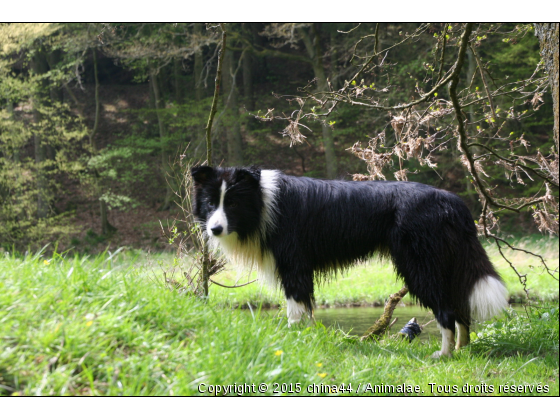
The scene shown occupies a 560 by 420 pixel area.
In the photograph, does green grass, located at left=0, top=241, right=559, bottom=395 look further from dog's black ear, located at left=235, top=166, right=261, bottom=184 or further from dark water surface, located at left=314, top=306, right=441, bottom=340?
dark water surface, located at left=314, top=306, right=441, bottom=340

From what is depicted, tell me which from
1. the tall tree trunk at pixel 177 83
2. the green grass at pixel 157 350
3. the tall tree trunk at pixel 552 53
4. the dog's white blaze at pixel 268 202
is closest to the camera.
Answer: the green grass at pixel 157 350

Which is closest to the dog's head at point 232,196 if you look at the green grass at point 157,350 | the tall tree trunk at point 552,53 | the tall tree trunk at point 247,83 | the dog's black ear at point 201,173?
the dog's black ear at point 201,173

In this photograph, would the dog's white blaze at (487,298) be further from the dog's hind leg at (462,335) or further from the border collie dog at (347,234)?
the dog's hind leg at (462,335)

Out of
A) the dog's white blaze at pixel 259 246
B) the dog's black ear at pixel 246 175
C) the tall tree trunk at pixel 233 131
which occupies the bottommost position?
the dog's white blaze at pixel 259 246

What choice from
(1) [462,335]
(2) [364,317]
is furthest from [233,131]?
(1) [462,335]

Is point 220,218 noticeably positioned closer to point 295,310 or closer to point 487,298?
point 295,310

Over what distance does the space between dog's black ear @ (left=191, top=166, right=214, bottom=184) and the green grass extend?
4.38ft

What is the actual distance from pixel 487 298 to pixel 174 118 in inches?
687

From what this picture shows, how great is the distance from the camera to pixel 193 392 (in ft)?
9.16

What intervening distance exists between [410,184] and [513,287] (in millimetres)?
7850

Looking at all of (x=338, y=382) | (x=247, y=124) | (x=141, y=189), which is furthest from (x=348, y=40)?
(x=338, y=382)

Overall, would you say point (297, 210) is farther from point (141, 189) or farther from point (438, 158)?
point (141, 189)

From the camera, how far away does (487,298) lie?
471cm

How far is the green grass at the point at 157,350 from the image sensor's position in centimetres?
276
